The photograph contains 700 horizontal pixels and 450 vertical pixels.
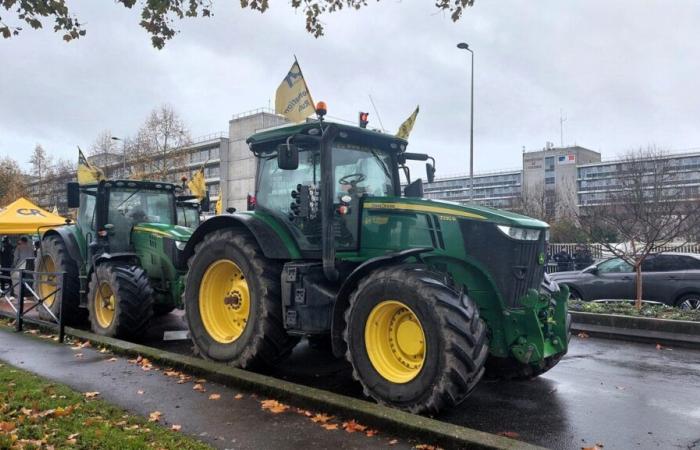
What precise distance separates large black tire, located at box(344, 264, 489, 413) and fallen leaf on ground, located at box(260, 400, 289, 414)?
76 centimetres

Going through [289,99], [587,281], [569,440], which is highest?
[289,99]

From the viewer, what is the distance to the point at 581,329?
31.5 ft

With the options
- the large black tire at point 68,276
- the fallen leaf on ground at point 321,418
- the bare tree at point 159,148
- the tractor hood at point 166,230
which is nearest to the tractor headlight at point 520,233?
the fallen leaf on ground at point 321,418

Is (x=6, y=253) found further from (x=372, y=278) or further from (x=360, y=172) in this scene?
(x=372, y=278)

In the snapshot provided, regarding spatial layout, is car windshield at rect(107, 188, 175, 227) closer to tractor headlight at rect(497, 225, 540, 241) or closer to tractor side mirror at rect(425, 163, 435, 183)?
tractor side mirror at rect(425, 163, 435, 183)

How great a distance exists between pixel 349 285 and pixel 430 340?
108cm

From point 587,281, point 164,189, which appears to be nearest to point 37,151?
point 164,189

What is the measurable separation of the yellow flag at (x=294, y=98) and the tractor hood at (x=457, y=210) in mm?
1674

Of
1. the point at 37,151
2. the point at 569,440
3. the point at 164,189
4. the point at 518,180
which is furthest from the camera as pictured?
the point at 518,180

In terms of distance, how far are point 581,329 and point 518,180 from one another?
117064 mm

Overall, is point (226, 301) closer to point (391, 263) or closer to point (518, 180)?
point (391, 263)

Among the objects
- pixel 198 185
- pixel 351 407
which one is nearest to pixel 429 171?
pixel 351 407

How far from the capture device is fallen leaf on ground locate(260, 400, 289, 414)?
5.04 m

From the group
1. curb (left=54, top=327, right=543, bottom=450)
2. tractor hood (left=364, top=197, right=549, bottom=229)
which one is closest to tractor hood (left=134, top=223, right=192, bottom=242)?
curb (left=54, top=327, right=543, bottom=450)
